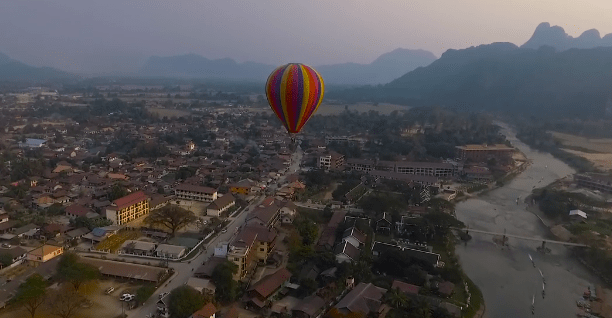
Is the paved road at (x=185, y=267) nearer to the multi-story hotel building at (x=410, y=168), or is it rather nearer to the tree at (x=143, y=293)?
the tree at (x=143, y=293)

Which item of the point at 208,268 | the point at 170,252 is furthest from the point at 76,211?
the point at 208,268

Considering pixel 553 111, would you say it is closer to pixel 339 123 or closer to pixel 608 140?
pixel 608 140

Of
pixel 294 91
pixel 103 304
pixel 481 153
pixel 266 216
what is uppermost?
pixel 294 91

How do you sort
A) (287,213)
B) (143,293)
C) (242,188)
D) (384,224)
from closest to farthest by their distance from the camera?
(143,293) < (384,224) < (287,213) < (242,188)

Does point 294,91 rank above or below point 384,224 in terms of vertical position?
above

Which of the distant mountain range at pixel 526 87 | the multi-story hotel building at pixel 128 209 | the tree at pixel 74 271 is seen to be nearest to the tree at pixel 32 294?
the tree at pixel 74 271

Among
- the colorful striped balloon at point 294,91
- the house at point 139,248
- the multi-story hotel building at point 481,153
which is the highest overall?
the colorful striped balloon at point 294,91

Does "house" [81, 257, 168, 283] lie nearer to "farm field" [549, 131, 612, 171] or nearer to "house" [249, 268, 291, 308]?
"house" [249, 268, 291, 308]

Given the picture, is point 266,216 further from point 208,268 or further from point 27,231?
point 27,231
